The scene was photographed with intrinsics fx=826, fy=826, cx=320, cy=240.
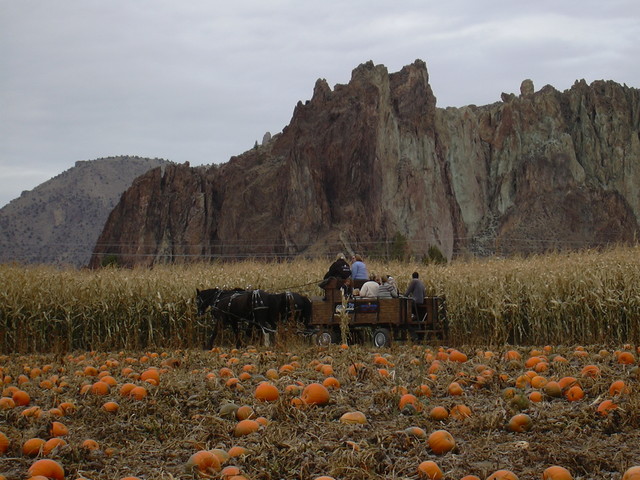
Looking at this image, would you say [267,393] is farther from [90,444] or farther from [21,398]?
[21,398]

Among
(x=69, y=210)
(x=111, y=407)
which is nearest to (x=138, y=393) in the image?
(x=111, y=407)

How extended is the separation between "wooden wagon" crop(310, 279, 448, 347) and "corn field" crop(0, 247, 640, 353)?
61 centimetres

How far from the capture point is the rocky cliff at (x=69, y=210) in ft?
375

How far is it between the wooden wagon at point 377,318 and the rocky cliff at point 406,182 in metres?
66.9

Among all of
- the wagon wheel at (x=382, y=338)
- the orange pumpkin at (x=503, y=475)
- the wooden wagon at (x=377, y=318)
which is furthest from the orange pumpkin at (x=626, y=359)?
Answer: the wagon wheel at (x=382, y=338)

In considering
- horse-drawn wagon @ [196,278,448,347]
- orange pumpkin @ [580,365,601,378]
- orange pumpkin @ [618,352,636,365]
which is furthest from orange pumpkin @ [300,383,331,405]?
horse-drawn wagon @ [196,278,448,347]

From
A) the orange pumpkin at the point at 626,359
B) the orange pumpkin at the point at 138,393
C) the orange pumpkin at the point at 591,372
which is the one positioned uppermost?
the orange pumpkin at the point at 138,393

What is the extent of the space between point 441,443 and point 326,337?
37.6 feet

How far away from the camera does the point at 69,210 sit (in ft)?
424

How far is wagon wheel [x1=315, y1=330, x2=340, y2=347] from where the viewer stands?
16141 millimetres

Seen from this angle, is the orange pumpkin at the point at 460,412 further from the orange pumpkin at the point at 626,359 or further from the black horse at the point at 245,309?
the black horse at the point at 245,309

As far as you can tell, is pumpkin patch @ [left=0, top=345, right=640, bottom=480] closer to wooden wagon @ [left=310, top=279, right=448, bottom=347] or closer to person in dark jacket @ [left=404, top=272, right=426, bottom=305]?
wooden wagon @ [left=310, top=279, right=448, bottom=347]

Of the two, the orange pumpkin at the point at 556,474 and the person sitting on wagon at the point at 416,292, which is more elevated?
the person sitting on wagon at the point at 416,292

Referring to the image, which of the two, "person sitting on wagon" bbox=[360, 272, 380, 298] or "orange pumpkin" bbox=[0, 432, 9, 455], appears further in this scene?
"person sitting on wagon" bbox=[360, 272, 380, 298]
